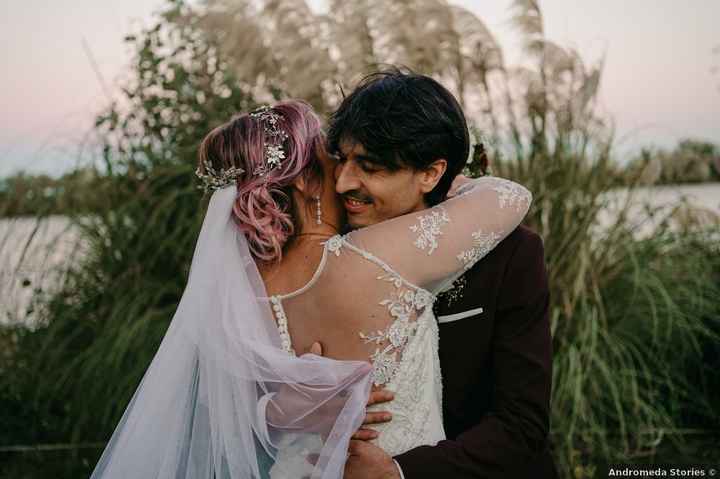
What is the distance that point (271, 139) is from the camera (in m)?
2.30

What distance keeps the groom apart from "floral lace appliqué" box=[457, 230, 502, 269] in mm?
89

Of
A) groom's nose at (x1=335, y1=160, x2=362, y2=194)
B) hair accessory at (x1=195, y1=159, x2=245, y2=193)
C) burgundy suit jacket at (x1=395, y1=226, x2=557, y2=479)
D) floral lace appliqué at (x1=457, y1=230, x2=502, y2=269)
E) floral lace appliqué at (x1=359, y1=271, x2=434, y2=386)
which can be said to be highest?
hair accessory at (x1=195, y1=159, x2=245, y2=193)

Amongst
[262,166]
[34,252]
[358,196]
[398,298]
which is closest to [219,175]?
[262,166]

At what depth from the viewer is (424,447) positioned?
7.07ft

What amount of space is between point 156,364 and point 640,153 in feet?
12.9

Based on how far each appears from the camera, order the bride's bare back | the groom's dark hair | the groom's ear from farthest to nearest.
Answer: the groom's ear < the groom's dark hair < the bride's bare back

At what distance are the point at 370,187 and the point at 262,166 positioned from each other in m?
0.37

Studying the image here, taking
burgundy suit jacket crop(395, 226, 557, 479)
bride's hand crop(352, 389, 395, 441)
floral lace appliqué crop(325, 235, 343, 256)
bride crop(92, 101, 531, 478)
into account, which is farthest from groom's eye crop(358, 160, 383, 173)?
bride's hand crop(352, 389, 395, 441)

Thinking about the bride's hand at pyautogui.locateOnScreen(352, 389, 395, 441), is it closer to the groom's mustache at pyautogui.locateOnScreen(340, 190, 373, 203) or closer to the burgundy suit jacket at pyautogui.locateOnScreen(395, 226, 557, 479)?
the burgundy suit jacket at pyautogui.locateOnScreen(395, 226, 557, 479)

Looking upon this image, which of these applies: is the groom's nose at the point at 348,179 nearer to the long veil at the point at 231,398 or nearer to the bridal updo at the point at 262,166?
the bridal updo at the point at 262,166

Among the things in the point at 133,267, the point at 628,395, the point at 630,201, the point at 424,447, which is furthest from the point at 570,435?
the point at 133,267

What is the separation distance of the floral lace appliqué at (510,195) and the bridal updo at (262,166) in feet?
2.01

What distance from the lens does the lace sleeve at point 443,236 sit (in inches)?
82.0

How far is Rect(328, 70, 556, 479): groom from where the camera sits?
Answer: 84.8 inches
